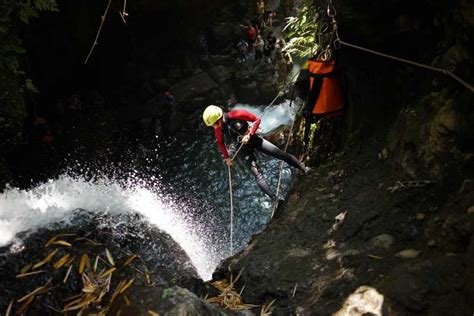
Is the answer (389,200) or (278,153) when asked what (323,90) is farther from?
(389,200)

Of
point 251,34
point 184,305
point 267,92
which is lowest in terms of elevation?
point 184,305

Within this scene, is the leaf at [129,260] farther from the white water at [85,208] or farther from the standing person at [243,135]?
the standing person at [243,135]

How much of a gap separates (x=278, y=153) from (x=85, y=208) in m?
3.23

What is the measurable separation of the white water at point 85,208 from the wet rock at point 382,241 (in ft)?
11.2

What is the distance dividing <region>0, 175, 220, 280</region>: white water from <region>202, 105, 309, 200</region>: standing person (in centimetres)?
198

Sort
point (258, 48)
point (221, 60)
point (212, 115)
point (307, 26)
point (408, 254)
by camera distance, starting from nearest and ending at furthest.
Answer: point (408, 254) → point (212, 115) → point (307, 26) → point (221, 60) → point (258, 48)

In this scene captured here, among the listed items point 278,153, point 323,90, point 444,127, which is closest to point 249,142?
point 278,153

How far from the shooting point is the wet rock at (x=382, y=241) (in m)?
3.39

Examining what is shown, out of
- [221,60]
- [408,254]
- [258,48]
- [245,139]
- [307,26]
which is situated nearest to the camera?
[408,254]

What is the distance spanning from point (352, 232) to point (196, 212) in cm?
616

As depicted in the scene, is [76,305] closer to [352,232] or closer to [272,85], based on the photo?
[352,232]

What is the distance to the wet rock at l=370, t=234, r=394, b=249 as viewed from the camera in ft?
11.1

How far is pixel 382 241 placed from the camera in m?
3.47

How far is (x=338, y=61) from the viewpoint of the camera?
228 inches
